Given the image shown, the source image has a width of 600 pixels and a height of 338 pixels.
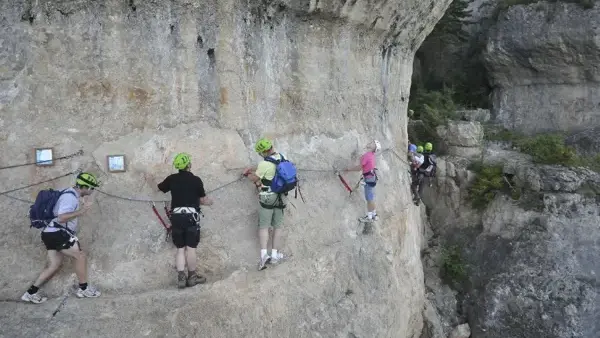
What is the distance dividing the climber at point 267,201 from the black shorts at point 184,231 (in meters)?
0.96

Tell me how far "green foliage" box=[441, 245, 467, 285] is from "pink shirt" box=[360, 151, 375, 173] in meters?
4.22

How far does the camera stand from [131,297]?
627 cm

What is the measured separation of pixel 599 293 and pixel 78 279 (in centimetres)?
968

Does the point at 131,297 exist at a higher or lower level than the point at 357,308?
higher

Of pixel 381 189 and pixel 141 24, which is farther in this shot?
pixel 381 189

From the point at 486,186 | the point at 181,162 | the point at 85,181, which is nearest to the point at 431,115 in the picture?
the point at 486,186

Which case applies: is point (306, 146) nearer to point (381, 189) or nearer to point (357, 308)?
point (381, 189)

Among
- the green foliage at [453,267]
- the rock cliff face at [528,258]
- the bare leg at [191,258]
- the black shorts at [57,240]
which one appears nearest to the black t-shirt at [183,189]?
the bare leg at [191,258]

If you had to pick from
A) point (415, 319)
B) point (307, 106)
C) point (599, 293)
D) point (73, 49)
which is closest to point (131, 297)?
point (73, 49)

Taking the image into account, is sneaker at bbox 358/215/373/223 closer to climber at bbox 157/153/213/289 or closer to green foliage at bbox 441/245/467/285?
climber at bbox 157/153/213/289

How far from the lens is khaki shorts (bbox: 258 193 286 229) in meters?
A: 6.87

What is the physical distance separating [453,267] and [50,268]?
27.6ft

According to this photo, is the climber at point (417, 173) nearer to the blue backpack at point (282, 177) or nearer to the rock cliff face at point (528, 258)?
the rock cliff face at point (528, 258)

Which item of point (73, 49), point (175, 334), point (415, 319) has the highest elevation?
point (73, 49)
